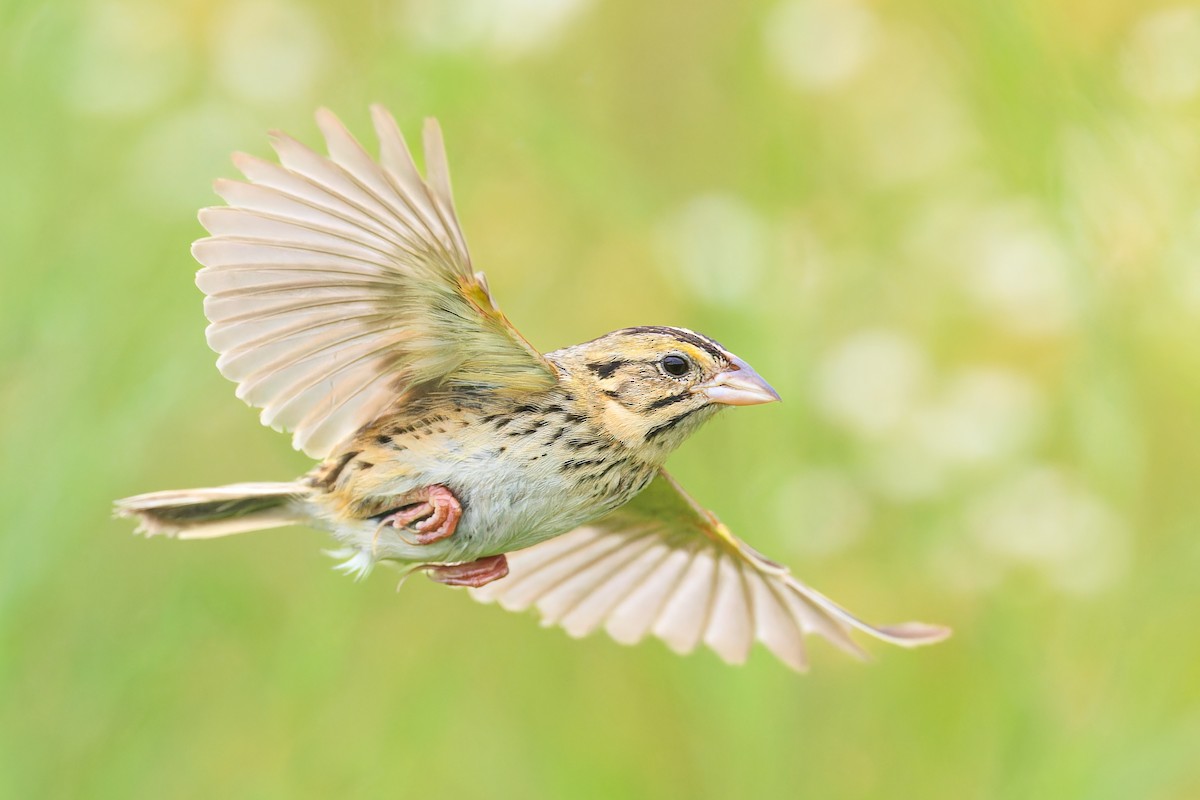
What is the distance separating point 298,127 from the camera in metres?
3.81

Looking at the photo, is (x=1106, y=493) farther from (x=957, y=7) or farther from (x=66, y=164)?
(x=66, y=164)

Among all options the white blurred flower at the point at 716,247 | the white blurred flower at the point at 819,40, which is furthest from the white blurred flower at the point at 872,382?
the white blurred flower at the point at 819,40

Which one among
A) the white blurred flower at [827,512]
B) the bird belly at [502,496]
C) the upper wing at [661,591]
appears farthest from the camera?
the white blurred flower at [827,512]

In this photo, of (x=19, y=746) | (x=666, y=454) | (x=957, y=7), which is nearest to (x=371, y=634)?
(x=19, y=746)

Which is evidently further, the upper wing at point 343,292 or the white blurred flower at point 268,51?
the white blurred flower at point 268,51

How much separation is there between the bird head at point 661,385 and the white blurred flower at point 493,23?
50.3 inches

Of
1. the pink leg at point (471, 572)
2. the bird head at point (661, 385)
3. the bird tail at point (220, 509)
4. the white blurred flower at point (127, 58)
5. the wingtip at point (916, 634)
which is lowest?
the wingtip at point (916, 634)

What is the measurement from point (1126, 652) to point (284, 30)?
2.53m

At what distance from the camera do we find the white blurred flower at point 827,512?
3.88m

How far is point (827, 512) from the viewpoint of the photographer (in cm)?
398

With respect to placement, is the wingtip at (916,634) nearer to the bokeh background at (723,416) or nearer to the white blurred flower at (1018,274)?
the bokeh background at (723,416)

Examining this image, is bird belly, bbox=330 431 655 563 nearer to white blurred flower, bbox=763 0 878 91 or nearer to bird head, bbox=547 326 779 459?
bird head, bbox=547 326 779 459

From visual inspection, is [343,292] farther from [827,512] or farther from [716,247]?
[827,512]

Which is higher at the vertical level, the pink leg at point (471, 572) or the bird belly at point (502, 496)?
the bird belly at point (502, 496)
